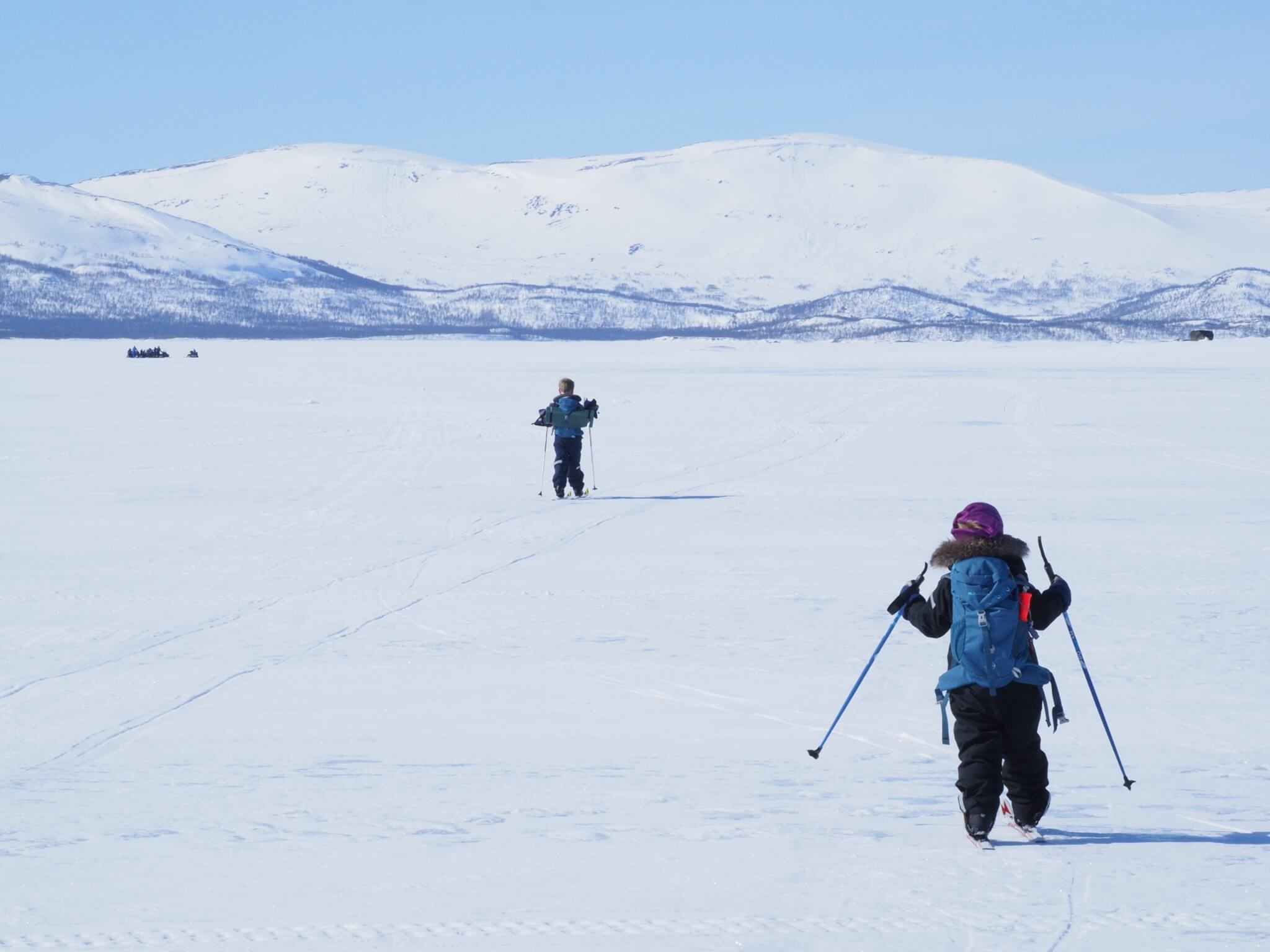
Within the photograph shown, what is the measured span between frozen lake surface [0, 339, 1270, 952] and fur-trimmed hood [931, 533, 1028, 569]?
849 mm

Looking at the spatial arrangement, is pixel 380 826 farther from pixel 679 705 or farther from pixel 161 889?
pixel 679 705

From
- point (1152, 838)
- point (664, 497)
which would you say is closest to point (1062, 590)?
point (1152, 838)

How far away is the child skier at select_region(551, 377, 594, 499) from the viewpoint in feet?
46.2

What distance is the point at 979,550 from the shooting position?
14.7ft

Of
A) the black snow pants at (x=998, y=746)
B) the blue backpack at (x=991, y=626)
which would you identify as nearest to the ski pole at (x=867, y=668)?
the blue backpack at (x=991, y=626)

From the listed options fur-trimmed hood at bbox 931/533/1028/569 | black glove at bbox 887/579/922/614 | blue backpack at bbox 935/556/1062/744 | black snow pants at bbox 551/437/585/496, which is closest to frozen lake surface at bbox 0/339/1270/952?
black snow pants at bbox 551/437/585/496

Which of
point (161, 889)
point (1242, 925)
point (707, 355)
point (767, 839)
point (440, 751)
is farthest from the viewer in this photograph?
point (707, 355)

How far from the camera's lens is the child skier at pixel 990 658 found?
446cm

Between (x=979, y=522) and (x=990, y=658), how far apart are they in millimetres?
375

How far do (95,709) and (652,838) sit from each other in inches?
109

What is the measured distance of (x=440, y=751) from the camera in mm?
5746

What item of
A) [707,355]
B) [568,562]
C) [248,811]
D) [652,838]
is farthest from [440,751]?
[707,355]

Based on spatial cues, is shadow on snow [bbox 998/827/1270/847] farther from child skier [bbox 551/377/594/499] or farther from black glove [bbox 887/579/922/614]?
child skier [bbox 551/377/594/499]

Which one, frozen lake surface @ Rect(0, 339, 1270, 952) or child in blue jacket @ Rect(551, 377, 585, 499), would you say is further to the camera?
child in blue jacket @ Rect(551, 377, 585, 499)
